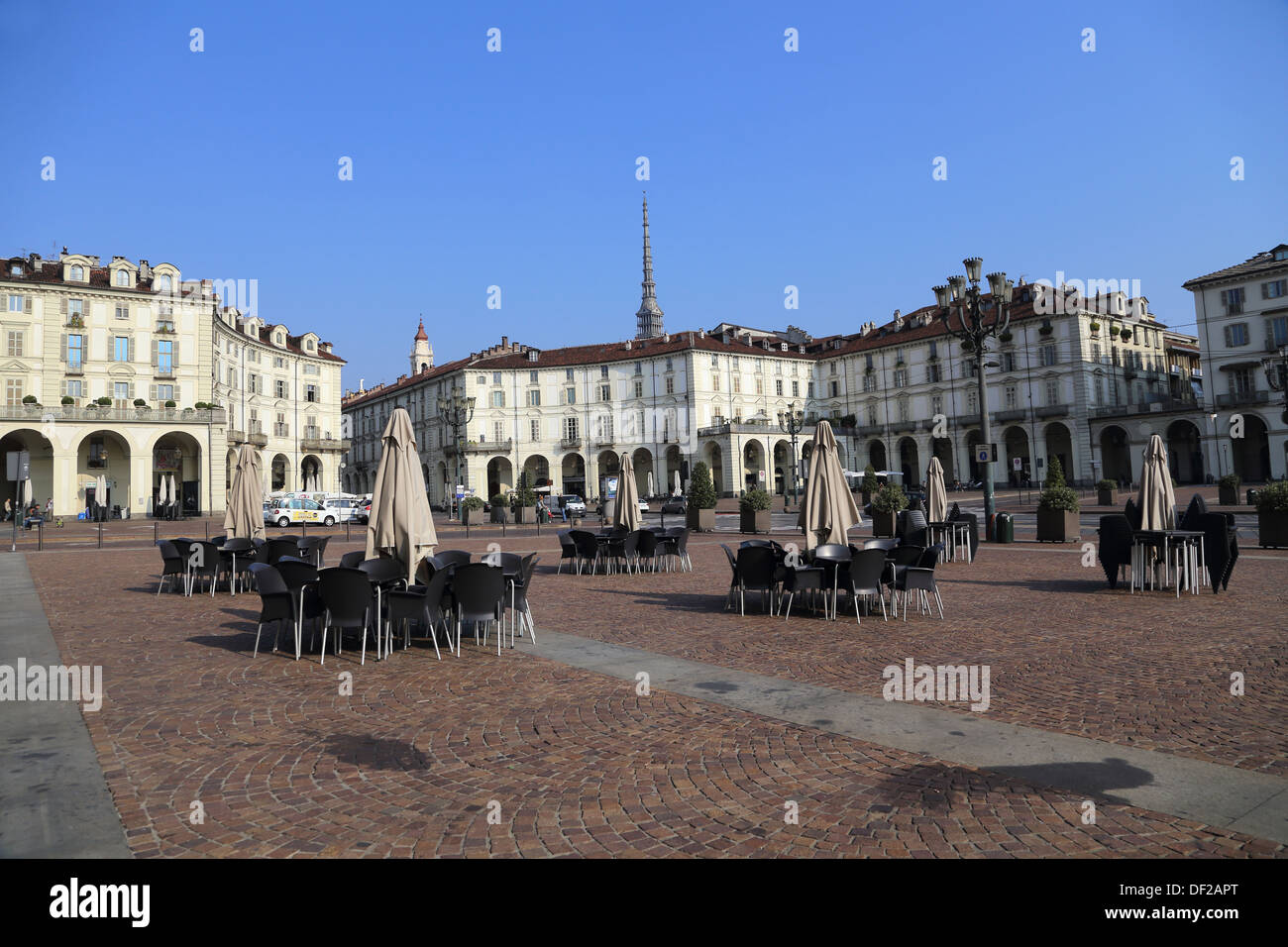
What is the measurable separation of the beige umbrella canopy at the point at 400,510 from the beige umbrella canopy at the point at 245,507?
605cm

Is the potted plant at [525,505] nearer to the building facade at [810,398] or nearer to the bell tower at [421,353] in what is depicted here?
the building facade at [810,398]

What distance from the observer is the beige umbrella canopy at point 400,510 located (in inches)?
343

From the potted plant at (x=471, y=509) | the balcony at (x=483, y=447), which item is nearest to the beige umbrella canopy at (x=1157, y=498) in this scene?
the potted plant at (x=471, y=509)

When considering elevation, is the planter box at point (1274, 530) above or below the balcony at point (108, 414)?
below

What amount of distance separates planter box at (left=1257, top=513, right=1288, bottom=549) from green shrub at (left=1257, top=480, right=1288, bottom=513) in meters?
0.10

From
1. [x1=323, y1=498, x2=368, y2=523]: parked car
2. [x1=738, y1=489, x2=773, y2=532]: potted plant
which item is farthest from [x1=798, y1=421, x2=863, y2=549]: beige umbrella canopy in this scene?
[x1=323, y1=498, x2=368, y2=523]: parked car

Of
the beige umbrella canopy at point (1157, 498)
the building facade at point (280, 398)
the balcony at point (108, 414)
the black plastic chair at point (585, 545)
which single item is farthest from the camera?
the building facade at point (280, 398)

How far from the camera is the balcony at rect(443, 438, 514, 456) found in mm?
70125

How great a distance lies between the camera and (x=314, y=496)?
1677 inches

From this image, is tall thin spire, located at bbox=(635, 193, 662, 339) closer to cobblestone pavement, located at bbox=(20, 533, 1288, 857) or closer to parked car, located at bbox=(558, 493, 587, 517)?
parked car, located at bbox=(558, 493, 587, 517)

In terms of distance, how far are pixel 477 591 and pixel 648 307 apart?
4941 inches
